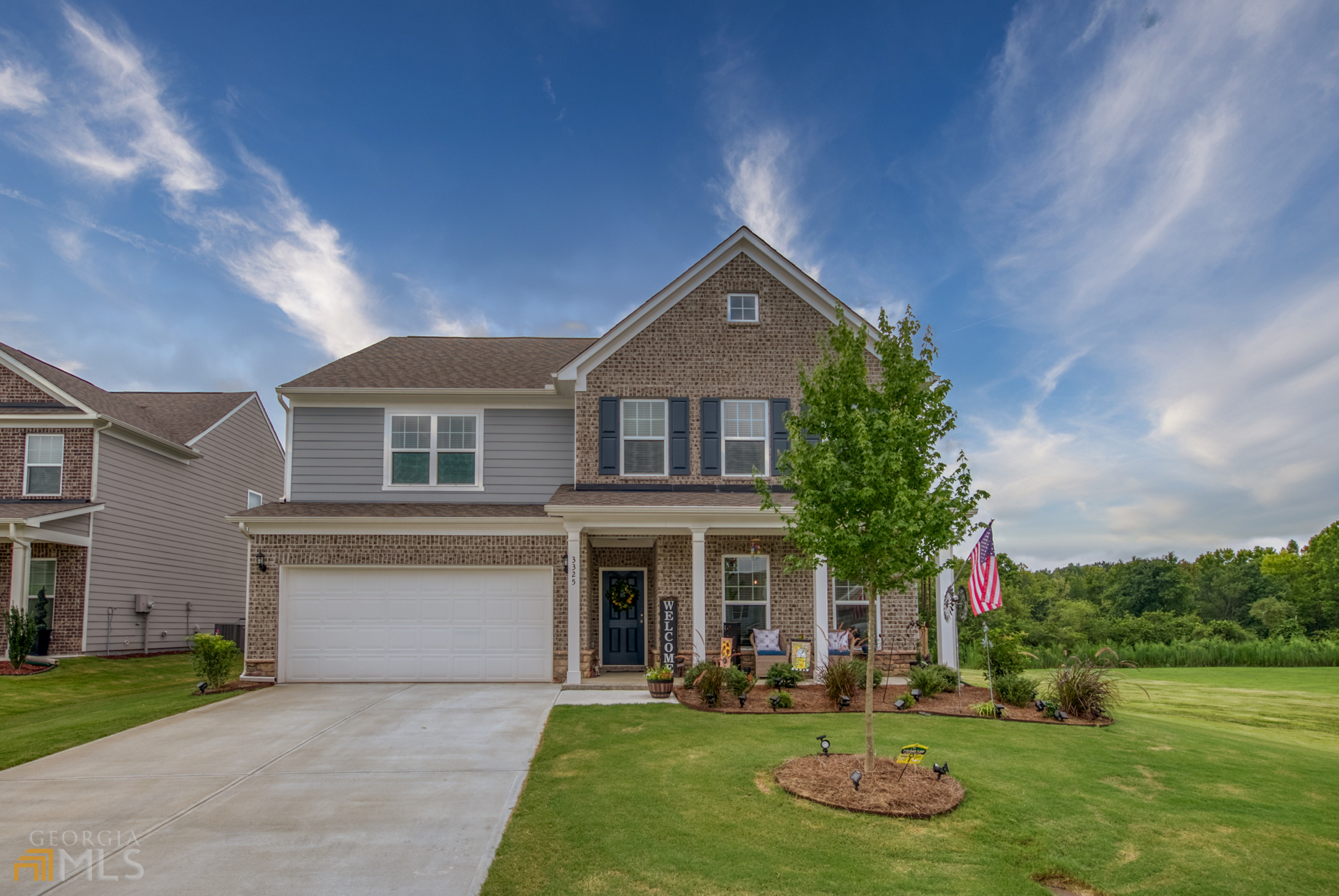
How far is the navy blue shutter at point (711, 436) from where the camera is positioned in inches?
614

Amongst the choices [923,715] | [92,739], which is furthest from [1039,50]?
[92,739]

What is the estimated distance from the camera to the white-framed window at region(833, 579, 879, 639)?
1527 centimetres

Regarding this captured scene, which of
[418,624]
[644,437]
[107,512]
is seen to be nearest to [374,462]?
[418,624]

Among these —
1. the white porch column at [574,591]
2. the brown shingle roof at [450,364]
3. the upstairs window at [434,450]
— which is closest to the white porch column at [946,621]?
the white porch column at [574,591]

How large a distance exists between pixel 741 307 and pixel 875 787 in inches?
422

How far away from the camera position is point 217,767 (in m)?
8.50

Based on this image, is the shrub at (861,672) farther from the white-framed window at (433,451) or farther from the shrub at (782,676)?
the white-framed window at (433,451)

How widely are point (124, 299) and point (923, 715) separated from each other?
71.0 ft

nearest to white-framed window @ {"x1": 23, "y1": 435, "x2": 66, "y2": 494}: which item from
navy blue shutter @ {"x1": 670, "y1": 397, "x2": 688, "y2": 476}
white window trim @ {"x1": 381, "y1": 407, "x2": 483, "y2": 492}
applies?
white window trim @ {"x1": 381, "y1": 407, "x2": 483, "y2": 492}

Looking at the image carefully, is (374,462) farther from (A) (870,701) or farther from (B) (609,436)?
(A) (870,701)

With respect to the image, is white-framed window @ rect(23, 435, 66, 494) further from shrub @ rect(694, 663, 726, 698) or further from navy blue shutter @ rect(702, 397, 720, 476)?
shrub @ rect(694, 663, 726, 698)

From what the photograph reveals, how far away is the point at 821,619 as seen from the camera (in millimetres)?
14586

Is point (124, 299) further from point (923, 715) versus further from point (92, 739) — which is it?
point (923, 715)

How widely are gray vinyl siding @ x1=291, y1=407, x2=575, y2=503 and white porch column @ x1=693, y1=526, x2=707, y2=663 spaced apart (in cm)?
361
